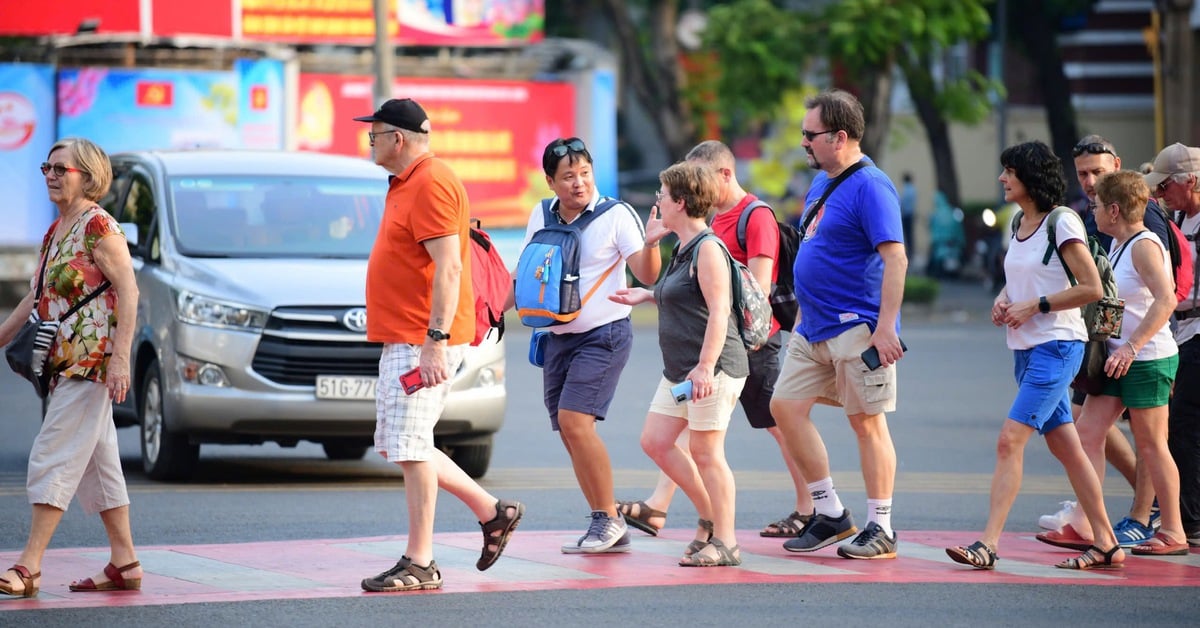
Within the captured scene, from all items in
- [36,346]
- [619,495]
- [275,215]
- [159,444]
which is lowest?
[619,495]

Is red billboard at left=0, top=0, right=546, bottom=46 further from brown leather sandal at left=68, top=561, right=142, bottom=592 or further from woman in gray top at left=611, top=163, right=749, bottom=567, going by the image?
brown leather sandal at left=68, top=561, right=142, bottom=592

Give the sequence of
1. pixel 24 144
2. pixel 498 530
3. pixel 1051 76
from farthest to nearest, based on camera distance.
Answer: pixel 1051 76 < pixel 24 144 < pixel 498 530

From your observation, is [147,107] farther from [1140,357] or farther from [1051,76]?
[1140,357]

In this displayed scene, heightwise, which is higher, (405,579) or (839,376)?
(839,376)

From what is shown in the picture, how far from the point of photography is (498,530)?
25.0 ft

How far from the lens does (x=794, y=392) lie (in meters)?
8.34

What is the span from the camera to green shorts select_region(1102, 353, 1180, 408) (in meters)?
8.47

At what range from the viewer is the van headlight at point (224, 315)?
1059 cm

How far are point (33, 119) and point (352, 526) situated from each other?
17.3 metres

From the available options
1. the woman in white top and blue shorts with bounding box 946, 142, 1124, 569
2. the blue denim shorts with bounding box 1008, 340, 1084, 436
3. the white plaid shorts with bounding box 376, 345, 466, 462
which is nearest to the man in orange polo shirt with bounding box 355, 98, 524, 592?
the white plaid shorts with bounding box 376, 345, 466, 462

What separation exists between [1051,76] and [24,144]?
2043 centimetres

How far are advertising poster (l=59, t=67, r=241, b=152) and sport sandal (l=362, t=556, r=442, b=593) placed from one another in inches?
737

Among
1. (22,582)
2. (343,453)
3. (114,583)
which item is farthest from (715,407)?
(343,453)

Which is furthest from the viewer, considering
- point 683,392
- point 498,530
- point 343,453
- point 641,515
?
point 343,453
